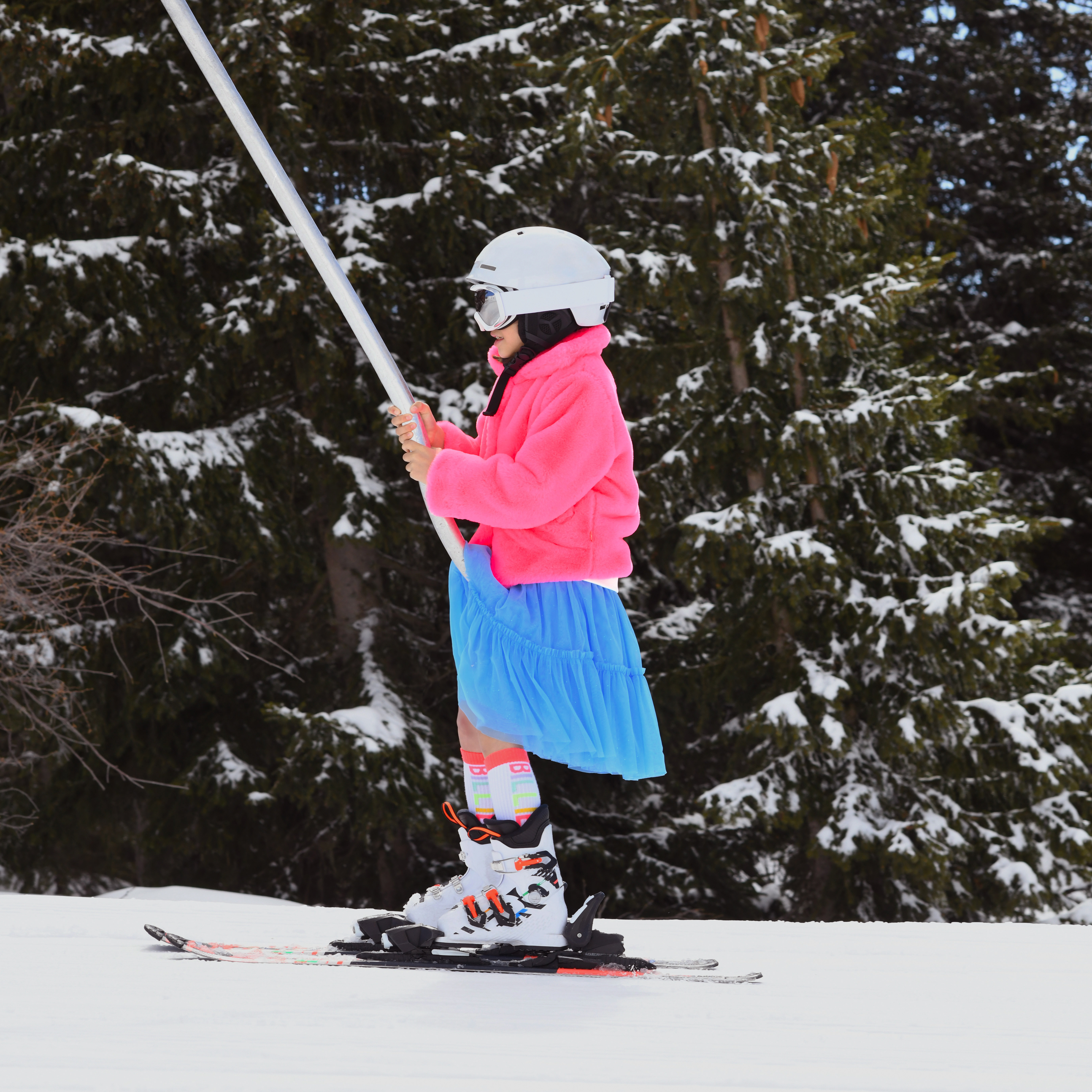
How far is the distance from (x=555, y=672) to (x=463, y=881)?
1.83 ft

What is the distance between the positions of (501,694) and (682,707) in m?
5.86

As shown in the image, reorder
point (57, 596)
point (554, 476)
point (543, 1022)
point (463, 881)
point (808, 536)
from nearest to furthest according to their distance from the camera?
point (543, 1022), point (554, 476), point (463, 881), point (57, 596), point (808, 536)

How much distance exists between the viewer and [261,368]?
7.89 metres

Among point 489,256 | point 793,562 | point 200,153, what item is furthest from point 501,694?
point 200,153

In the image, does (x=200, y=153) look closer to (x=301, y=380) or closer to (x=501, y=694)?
(x=301, y=380)

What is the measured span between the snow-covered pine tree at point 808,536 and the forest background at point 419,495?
28mm

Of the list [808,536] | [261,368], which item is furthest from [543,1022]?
[261,368]

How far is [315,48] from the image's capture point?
7.74m

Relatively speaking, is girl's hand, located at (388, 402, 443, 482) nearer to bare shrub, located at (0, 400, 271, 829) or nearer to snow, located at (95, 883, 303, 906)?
bare shrub, located at (0, 400, 271, 829)

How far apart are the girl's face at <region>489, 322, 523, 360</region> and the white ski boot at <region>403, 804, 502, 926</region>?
103cm

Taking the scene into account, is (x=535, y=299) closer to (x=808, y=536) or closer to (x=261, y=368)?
(x=808, y=536)

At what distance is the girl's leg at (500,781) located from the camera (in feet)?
8.38

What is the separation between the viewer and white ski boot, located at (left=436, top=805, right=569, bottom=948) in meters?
2.49

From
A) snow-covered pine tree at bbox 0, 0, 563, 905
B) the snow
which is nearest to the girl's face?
the snow
